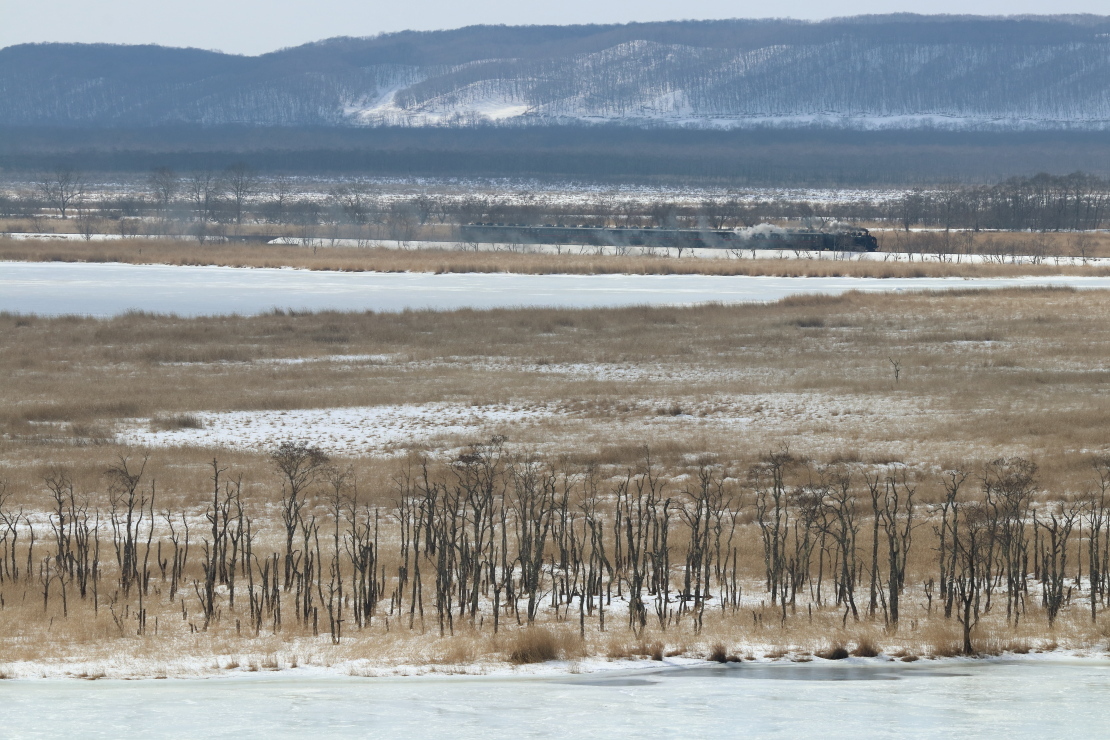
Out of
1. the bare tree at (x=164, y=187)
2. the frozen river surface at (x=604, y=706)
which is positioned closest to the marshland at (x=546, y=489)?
the frozen river surface at (x=604, y=706)

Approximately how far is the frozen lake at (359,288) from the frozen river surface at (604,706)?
1628 inches

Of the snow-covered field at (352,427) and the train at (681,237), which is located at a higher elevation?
the train at (681,237)

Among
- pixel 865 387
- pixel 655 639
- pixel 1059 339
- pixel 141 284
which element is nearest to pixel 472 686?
pixel 655 639

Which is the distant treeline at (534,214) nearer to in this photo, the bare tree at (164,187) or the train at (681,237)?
the bare tree at (164,187)

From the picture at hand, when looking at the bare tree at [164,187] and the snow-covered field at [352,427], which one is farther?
the bare tree at [164,187]

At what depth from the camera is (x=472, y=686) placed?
919 cm

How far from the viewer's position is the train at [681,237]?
9225 centimetres

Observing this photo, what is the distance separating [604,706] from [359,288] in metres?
53.9

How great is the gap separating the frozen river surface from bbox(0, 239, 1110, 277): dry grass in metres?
60.7

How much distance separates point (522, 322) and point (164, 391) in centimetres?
1777

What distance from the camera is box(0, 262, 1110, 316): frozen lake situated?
52125 millimetres

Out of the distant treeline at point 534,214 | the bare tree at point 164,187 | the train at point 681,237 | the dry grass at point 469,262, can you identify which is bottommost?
the dry grass at point 469,262

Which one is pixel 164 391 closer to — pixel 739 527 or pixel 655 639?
pixel 739 527

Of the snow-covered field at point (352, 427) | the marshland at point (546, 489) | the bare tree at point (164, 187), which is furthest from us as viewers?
the bare tree at point (164, 187)
